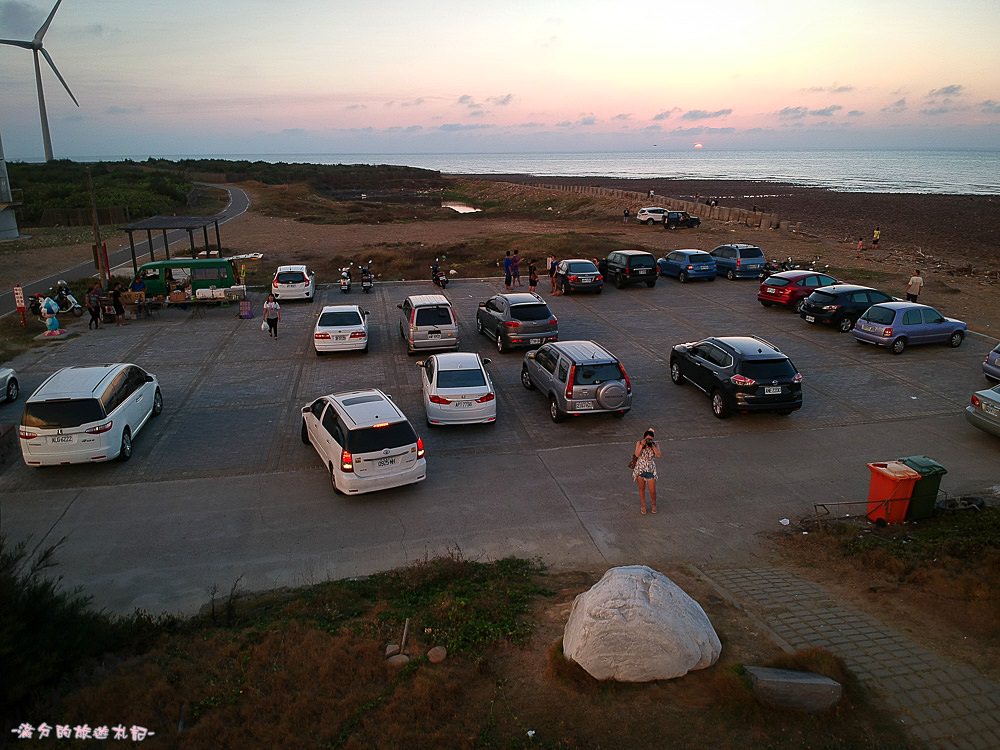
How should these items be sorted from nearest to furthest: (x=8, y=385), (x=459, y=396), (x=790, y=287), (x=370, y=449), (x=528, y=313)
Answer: (x=370, y=449) → (x=459, y=396) → (x=8, y=385) → (x=528, y=313) → (x=790, y=287)

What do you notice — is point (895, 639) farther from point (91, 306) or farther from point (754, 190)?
point (754, 190)

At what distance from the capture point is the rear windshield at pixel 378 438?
11609 millimetres

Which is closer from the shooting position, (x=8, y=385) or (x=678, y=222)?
(x=8, y=385)

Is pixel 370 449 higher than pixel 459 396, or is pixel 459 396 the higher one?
pixel 370 449

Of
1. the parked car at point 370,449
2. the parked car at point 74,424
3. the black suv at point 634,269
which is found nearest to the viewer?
the parked car at point 370,449

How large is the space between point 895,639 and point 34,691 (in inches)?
330

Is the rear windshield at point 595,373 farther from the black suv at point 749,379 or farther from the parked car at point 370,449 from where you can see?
the parked car at point 370,449

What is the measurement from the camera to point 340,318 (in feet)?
68.1

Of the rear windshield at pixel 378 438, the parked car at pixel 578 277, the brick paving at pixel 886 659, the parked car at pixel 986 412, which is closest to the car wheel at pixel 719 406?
the parked car at pixel 986 412

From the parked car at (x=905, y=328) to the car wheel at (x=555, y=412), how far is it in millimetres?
11236

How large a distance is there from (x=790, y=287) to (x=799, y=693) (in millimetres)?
22443

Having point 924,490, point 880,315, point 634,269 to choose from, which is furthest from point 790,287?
point 924,490

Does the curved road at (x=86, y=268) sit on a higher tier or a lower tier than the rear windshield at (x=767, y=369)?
lower

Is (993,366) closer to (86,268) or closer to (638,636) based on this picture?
(638,636)
